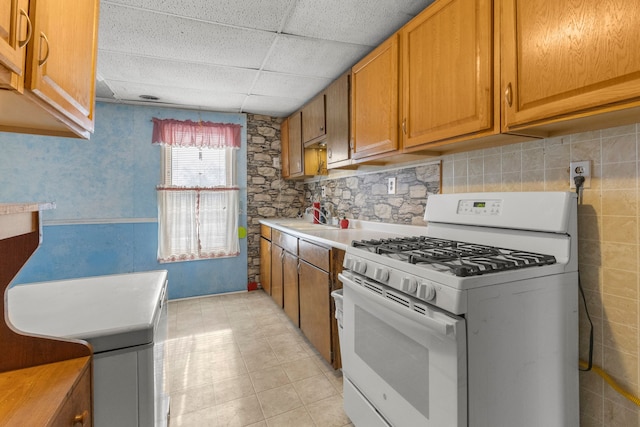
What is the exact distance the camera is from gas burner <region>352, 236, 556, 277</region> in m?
1.05

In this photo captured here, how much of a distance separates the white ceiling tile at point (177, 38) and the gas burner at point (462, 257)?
1717mm

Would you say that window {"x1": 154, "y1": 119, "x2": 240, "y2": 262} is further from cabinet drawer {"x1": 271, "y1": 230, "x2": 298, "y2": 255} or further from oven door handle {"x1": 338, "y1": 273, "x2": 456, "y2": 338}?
oven door handle {"x1": 338, "y1": 273, "x2": 456, "y2": 338}

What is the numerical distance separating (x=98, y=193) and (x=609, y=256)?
4.28 metres

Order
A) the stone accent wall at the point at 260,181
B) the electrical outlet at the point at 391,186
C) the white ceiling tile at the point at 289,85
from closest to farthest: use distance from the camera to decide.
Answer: the electrical outlet at the point at 391,186 → the white ceiling tile at the point at 289,85 → the stone accent wall at the point at 260,181

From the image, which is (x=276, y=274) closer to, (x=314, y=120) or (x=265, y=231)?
(x=265, y=231)

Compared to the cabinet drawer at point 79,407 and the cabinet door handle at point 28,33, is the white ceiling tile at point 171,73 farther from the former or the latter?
the cabinet drawer at point 79,407

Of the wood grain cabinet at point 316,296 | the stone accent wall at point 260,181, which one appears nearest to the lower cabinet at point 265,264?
the stone accent wall at point 260,181

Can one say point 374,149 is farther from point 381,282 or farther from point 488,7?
point 381,282

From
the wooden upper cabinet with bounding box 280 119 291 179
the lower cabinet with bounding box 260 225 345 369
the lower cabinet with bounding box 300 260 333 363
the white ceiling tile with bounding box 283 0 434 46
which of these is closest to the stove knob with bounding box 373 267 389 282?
→ the lower cabinet with bounding box 260 225 345 369

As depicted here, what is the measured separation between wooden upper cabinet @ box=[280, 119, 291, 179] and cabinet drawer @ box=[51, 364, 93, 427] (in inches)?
129

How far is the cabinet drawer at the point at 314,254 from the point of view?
2.15m

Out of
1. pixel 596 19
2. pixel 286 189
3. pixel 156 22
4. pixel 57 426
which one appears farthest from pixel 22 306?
pixel 286 189

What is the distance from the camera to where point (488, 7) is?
4.35 ft

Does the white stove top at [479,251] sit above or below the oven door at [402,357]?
above
